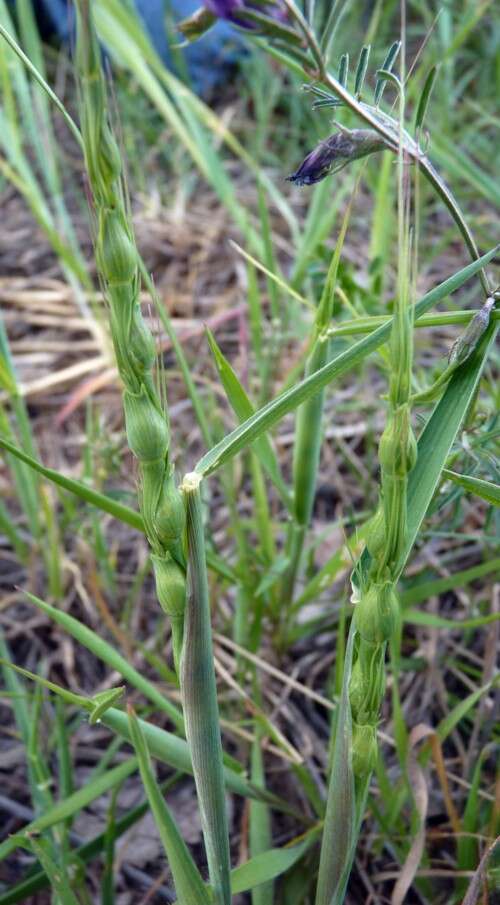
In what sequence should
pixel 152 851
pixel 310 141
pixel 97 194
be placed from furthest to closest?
pixel 310 141 → pixel 152 851 → pixel 97 194

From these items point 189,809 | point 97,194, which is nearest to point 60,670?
point 189,809

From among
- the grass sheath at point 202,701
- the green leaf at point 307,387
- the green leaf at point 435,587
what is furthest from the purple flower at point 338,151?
the green leaf at point 435,587

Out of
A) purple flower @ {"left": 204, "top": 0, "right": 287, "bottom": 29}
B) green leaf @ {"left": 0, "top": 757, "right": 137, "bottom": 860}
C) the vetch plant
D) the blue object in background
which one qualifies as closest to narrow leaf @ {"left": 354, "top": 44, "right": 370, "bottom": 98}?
the vetch plant

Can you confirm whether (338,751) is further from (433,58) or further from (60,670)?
(433,58)

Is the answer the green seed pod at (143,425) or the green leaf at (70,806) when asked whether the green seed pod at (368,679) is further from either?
the green leaf at (70,806)

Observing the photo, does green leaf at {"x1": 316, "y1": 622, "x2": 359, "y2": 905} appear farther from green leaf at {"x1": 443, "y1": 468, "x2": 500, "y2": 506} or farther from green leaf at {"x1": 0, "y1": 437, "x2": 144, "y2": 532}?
green leaf at {"x1": 0, "y1": 437, "x2": 144, "y2": 532}
